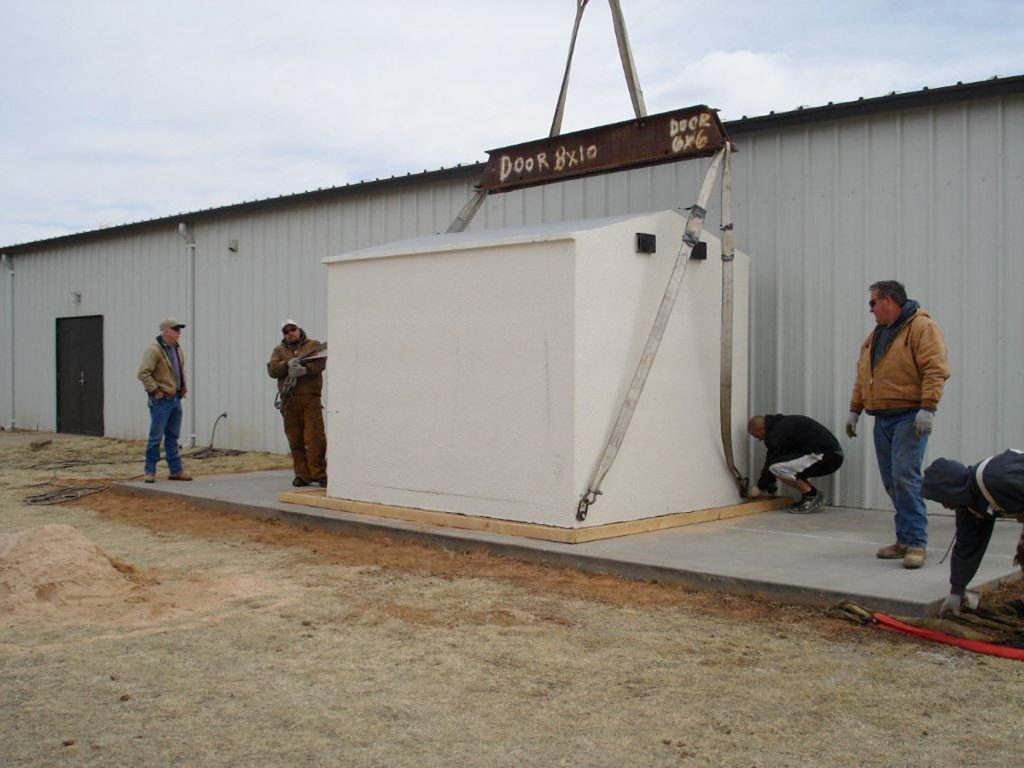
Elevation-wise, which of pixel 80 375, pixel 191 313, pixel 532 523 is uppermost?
pixel 191 313

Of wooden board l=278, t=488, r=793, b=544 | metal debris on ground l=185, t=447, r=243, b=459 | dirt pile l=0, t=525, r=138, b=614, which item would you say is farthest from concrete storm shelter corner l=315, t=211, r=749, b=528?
metal debris on ground l=185, t=447, r=243, b=459

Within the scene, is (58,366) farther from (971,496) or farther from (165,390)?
(971,496)

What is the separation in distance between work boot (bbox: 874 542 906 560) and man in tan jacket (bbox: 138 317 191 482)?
7362 mm

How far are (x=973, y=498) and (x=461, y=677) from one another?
97.2 inches

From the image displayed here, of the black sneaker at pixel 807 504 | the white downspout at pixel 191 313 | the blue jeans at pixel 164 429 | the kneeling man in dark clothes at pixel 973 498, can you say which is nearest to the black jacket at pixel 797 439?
the black sneaker at pixel 807 504

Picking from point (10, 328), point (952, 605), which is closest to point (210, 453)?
point (10, 328)

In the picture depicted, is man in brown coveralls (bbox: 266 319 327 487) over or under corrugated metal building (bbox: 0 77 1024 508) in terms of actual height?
under

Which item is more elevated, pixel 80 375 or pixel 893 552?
pixel 80 375

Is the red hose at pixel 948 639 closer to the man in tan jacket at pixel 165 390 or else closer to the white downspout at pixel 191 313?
the man in tan jacket at pixel 165 390

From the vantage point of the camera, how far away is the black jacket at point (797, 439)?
27.6 feet

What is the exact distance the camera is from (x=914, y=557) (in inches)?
233

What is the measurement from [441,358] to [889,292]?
3405mm

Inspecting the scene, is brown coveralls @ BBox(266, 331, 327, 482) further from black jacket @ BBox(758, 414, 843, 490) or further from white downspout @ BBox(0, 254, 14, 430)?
white downspout @ BBox(0, 254, 14, 430)

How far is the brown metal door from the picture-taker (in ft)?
58.5
